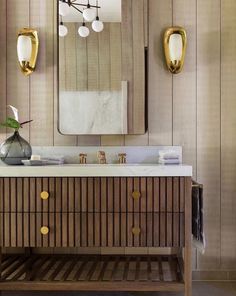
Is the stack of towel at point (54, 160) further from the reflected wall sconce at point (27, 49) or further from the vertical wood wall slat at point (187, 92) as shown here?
the vertical wood wall slat at point (187, 92)

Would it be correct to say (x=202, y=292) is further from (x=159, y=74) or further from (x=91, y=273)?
(x=159, y=74)

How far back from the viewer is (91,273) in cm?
224

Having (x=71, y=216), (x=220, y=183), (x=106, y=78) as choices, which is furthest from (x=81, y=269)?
(x=106, y=78)

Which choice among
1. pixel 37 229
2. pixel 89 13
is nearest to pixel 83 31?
pixel 89 13

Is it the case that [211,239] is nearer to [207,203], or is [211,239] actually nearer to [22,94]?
[207,203]

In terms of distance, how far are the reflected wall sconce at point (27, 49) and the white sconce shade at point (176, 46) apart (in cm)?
91

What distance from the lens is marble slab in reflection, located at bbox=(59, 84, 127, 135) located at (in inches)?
98.8

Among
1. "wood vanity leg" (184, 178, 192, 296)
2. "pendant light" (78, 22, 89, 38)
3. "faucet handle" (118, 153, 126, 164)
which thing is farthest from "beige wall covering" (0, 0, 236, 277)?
"wood vanity leg" (184, 178, 192, 296)

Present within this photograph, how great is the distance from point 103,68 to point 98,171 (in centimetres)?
83

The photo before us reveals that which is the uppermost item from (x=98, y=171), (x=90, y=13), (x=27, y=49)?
(x=90, y=13)

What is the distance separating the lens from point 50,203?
2.02 metres

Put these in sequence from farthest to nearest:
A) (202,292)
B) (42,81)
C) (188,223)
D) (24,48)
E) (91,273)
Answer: (42,81), (24,48), (202,292), (91,273), (188,223)

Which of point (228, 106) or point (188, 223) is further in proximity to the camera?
point (228, 106)

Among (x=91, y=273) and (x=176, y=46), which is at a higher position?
(x=176, y=46)
